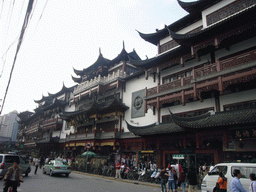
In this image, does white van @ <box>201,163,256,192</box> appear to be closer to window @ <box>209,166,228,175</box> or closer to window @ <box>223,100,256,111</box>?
window @ <box>209,166,228,175</box>

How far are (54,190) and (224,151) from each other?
441 inches

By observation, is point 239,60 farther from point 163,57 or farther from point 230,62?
point 163,57

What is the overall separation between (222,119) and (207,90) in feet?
8.17

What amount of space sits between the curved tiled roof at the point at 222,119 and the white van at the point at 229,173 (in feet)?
11.3

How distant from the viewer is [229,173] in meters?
9.27

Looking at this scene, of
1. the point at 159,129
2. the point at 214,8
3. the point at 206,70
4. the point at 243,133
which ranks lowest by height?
the point at 243,133

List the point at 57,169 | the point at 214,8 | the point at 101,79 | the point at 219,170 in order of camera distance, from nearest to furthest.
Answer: the point at 219,170 < the point at 214,8 < the point at 57,169 < the point at 101,79

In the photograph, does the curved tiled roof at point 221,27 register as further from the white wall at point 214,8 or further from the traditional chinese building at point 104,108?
the traditional chinese building at point 104,108

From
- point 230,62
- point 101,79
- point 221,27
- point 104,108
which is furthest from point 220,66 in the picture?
point 101,79

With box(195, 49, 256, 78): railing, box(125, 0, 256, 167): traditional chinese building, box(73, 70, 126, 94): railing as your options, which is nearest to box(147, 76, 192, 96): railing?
box(125, 0, 256, 167): traditional chinese building

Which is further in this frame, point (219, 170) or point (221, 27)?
point (221, 27)

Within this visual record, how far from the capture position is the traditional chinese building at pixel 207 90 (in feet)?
42.9

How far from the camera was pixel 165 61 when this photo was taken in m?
19.6

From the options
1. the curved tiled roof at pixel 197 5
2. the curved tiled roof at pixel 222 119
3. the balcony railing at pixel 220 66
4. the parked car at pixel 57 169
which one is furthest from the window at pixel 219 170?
the curved tiled roof at pixel 197 5
